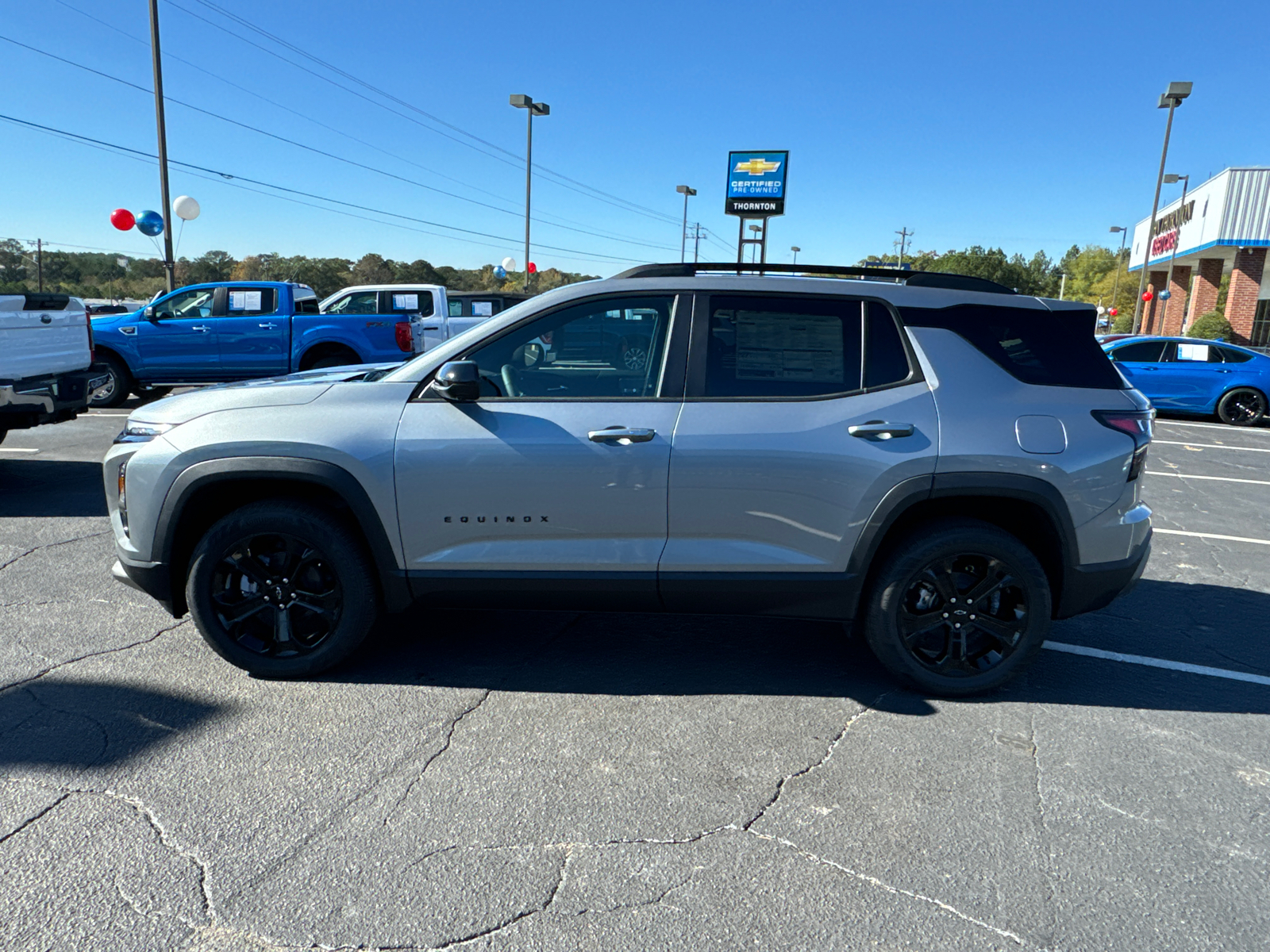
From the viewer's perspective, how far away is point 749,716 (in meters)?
3.54

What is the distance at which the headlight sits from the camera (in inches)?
147

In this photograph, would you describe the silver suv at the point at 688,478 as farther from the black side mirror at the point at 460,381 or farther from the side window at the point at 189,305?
the side window at the point at 189,305

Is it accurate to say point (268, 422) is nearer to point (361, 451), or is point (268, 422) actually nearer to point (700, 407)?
point (361, 451)

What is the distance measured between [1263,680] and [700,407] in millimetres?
2954

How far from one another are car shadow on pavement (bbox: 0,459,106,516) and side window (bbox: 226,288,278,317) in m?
4.52

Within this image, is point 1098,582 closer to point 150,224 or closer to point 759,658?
point 759,658

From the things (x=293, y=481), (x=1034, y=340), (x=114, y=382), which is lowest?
(x=114, y=382)

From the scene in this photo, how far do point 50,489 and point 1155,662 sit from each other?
8379mm

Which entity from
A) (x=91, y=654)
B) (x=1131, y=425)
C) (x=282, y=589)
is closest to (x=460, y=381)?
(x=282, y=589)

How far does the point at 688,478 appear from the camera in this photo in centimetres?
353

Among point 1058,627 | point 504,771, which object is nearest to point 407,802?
point 504,771

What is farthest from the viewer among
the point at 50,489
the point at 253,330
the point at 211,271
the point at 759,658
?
the point at 211,271

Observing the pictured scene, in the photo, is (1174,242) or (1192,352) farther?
(1174,242)

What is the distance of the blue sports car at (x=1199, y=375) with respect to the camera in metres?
14.6
